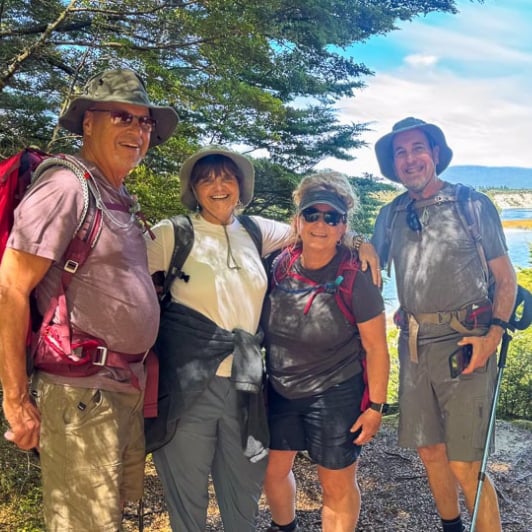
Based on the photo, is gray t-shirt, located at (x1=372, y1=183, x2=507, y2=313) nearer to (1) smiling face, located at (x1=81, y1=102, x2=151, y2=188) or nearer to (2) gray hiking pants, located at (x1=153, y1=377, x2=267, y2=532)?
(2) gray hiking pants, located at (x1=153, y1=377, x2=267, y2=532)

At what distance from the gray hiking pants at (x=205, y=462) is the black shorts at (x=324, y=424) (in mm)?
263

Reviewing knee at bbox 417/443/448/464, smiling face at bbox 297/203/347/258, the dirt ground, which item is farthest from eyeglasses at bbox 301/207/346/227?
the dirt ground

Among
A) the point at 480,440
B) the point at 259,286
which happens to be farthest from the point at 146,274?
the point at 480,440

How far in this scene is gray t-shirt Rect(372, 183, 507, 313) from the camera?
9.59ft

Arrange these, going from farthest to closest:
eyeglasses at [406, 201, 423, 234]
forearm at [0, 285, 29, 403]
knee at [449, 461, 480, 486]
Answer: eyeglasses at [406, 201, 423, 234] → knee at [449, 461, 480, 486] → forearm at [0, 285, 29, 403]

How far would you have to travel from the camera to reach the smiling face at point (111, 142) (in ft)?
7.53

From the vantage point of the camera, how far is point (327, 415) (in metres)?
2.64

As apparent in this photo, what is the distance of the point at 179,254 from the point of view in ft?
8.23

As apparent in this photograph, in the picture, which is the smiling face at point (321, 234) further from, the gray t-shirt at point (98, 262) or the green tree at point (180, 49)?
the green tree at point (180, 49)

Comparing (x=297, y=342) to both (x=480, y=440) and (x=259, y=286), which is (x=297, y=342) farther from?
(x=480, y=440)

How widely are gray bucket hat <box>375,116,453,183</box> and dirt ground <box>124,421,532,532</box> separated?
2813 mm

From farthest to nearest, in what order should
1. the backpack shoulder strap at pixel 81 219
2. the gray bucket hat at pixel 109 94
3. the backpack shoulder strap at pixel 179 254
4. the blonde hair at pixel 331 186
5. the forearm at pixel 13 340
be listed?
the blonde hair at pixel 331 186 → the backpack shoulder strap at pixel 179 254 → the gray bucket hat at pixel 109 94 → the backpack shoulder strap at pixel 81 219 → the forearm at pixel 13 340

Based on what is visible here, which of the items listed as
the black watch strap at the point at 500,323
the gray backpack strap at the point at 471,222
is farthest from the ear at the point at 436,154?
the black watch strap at the point at 500,323

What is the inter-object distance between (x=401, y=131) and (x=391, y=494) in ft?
10.7
